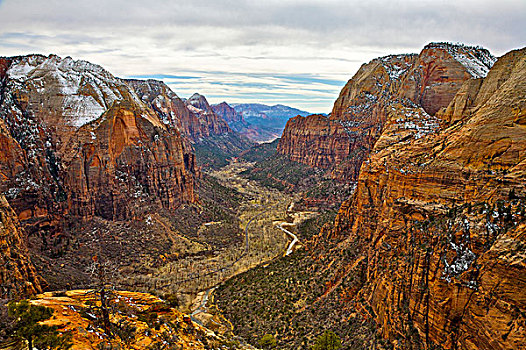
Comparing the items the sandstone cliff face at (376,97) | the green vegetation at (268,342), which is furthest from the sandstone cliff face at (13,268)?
the sandstone cliff face at (376,97)

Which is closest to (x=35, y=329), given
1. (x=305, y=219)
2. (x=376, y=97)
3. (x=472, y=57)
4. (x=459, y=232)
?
(x=459, y=232)

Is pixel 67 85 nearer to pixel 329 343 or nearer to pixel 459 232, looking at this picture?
pixel 329 343

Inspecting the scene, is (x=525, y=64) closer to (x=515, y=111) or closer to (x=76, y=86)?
(x=515, y=111)

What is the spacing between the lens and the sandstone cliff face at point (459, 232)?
2362 cm

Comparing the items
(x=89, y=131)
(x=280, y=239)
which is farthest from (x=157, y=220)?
(x=280, y=239)

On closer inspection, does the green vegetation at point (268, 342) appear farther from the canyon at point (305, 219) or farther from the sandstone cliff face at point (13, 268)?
the sandstone cliff face at point (13, 268)

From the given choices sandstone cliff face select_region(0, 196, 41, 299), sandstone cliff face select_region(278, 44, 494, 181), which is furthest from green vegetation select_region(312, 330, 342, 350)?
sandstone cliff face select_region(278, 44, 494, 181)

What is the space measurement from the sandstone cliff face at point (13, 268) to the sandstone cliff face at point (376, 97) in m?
73.2

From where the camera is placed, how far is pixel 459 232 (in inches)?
1156

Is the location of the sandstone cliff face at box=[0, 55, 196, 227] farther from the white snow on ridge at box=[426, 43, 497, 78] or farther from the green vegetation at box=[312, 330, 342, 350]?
the white snow on ridge at box=[426, 43, 497, 78]

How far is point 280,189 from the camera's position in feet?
599

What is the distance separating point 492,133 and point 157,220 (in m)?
84.8

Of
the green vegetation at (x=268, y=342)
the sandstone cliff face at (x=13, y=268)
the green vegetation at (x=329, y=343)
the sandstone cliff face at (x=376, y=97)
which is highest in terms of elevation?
the sandstone cliff face at (x=376, y=97)

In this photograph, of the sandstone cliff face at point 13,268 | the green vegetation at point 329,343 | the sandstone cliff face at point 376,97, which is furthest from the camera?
the sandstone cliff face at point 376,97
